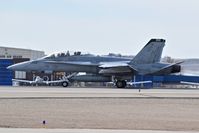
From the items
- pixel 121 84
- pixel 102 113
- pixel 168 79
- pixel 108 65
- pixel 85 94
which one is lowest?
pixel 102 113

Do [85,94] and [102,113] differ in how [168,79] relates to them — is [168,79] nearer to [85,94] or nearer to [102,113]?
[85,94]

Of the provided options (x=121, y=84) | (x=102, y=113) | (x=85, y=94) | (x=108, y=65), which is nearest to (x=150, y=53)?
(x=121, y=84)

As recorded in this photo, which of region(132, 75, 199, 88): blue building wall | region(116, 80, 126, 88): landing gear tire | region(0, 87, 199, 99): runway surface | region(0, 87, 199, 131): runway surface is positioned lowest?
region(0, 87, 199, 131): runway surface

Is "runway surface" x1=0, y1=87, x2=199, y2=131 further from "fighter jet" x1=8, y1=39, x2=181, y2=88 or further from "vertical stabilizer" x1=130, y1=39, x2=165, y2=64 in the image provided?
"vertical stabilizer" x1=130, y1=39, x2=165, y2=64

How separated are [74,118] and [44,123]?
2.60 meters

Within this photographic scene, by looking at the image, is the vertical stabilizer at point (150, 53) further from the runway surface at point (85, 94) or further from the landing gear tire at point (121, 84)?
the runway surface at point (85, 94)

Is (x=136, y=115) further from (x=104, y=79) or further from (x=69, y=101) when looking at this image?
(x=104, y=79)

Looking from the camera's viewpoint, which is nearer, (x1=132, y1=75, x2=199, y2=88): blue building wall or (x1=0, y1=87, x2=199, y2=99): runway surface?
(x1=0, y1=87, x2=199, y2=99): runway surface

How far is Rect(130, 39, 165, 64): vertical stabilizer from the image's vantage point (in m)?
49.0

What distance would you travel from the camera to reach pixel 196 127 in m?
18.6

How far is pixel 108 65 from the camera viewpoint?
48281 millimetres

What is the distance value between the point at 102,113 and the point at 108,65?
84.0ft

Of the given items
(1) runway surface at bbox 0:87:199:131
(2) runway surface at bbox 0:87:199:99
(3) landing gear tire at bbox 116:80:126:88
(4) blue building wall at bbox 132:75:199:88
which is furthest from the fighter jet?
(4) blue building wall at bbox 132:75:199:88

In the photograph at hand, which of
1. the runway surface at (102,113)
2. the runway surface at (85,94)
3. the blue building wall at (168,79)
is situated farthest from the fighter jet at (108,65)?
the blue building wall at (168,79)
